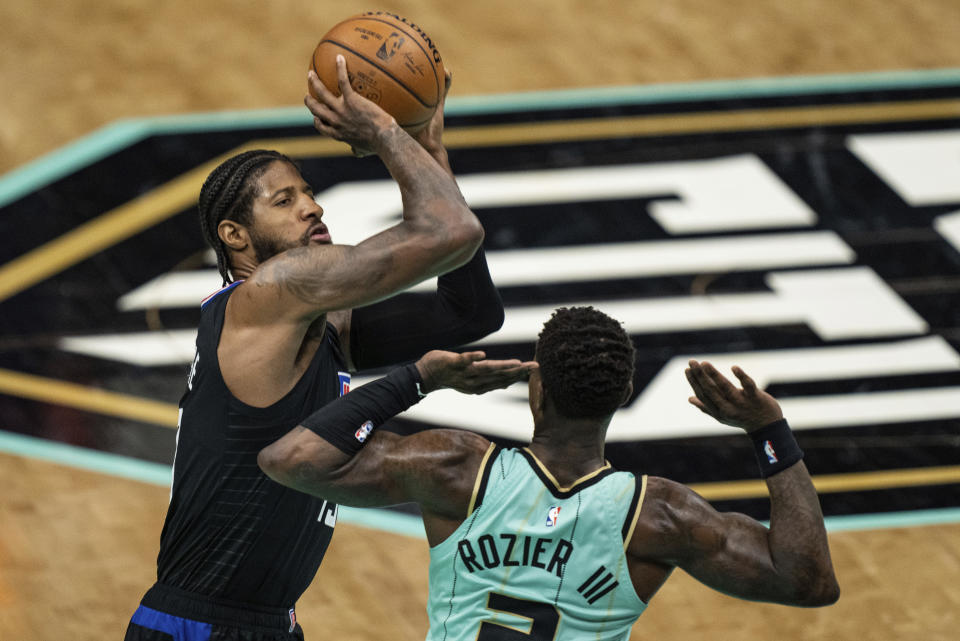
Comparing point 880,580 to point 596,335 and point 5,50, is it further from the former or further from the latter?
point 5,50

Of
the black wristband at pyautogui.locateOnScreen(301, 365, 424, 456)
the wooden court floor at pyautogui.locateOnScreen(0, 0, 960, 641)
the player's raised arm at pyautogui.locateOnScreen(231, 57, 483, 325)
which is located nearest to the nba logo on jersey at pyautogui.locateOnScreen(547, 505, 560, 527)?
the black wristband at pyautogui.locateOnScreen(301, 365, 424, 456)

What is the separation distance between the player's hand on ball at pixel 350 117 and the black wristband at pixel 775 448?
4.21 feet

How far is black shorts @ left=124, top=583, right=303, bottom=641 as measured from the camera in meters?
3.15

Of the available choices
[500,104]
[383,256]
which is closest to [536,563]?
[383,256]

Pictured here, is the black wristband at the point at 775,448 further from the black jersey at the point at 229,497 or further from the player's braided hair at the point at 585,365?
the black jersey at the point at 229,497

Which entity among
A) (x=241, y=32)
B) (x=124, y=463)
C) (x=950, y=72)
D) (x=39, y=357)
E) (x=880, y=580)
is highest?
(x=241, y=32)

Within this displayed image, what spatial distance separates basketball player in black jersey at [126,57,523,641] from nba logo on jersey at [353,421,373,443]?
336mm

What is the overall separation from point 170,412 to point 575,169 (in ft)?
8.45

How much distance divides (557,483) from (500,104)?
4.00 meters

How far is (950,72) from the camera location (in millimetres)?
6695

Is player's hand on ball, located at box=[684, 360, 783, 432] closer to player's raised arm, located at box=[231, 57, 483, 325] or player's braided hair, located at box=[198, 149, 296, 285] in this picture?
player's raised arm, located at box=[231, 57, 483, 325]

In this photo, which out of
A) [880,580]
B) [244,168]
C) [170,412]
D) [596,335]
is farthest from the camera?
[170,412]

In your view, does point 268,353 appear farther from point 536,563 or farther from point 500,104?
point 500,104

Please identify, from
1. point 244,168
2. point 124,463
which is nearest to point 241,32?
point 124,463
